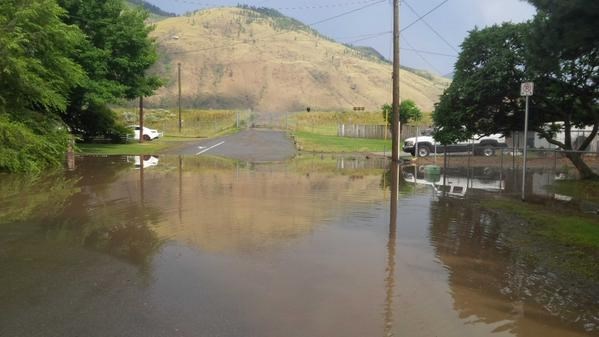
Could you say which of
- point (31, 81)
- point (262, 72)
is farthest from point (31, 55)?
point (262, 72)

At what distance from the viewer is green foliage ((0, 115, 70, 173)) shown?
19156 mm

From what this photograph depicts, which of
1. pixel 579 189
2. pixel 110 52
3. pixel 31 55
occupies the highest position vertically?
pixel 110 52

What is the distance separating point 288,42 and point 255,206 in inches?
5917

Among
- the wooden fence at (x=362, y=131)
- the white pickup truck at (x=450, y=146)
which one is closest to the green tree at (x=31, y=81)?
the white pickup truck at (x=450, y=146)

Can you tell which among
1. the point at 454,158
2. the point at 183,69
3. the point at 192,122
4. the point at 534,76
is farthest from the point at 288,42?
the point at 534,76

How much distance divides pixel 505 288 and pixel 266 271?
296 centimetres

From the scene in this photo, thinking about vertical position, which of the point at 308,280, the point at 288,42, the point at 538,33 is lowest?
the point at 308,280

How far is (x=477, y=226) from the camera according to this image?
36.7ft

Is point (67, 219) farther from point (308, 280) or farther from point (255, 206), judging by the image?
point (308, 280)

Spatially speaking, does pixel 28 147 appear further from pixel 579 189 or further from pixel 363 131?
pixel 363 131

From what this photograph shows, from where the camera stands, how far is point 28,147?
20.1m

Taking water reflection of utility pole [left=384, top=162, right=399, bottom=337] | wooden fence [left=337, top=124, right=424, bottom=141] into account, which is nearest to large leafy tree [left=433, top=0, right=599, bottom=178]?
water reflection of utility pole [left=384, top=162, right=399, bottom=337]

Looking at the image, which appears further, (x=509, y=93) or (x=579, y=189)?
(x=509, y=93)

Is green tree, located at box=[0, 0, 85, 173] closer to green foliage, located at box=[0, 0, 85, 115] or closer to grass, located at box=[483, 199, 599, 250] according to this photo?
green foliage, located at box=[0, 0, 85, 115]
